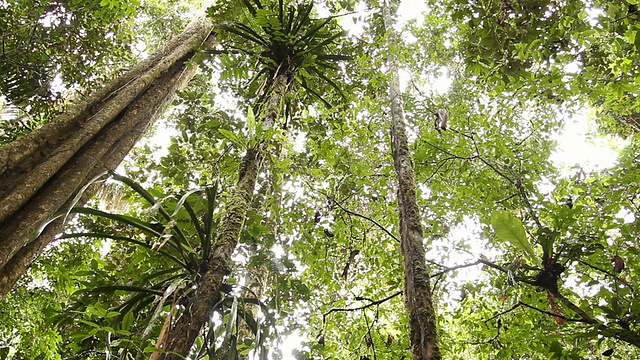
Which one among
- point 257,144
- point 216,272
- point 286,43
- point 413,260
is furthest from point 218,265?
point 286,43

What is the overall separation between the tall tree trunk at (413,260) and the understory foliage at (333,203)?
10.6 inches

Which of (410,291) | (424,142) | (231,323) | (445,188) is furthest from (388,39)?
(231,323)

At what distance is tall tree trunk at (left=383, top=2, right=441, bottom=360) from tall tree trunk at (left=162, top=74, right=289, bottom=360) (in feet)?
3.27

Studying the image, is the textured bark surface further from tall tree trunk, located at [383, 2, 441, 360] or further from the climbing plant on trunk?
tall tree trunk, located at [383, 2, 441, 360]

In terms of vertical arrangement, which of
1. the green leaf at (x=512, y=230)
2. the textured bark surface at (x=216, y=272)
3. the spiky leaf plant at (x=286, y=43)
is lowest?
the textured bark surface at (x=216, y=272)

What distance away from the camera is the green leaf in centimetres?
217

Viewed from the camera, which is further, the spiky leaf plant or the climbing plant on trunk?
the spiky leaf plant

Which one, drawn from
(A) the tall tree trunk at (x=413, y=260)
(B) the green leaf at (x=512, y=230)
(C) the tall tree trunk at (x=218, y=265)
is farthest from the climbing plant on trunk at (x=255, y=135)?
(B) the green leaf at (x=512, y=230)

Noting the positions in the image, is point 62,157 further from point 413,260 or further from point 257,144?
point 413,260

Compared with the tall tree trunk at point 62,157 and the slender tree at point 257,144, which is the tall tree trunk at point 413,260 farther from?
the tall tree trunk at point 62,157

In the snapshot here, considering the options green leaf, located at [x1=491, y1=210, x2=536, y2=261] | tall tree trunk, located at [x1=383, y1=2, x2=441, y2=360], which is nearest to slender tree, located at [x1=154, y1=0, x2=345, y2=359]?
tall tree trunk, located at [x1=383, y1=2, x2=441, y2=360]

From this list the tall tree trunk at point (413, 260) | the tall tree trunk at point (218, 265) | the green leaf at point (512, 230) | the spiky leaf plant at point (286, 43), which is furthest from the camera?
the spiky leaf plant at point (286, 43)

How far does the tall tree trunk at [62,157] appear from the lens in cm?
166

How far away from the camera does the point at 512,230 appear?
2197 mm
